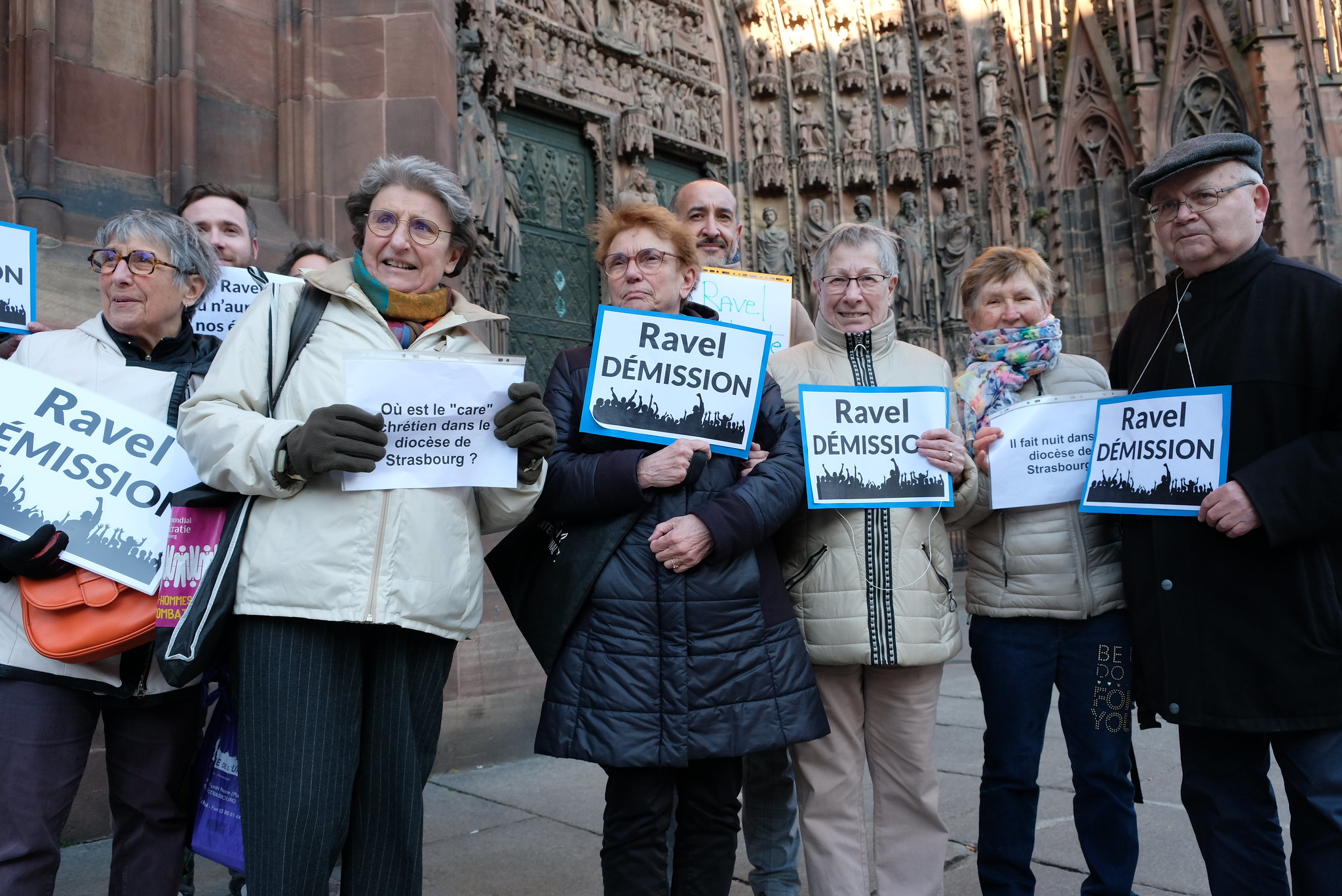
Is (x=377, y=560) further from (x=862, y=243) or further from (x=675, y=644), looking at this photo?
(x=862, y=243)

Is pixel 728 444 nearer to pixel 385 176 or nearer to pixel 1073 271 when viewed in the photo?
pixel 385 176

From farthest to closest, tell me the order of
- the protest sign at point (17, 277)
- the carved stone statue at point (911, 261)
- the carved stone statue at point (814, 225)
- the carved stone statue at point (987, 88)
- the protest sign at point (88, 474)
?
the carved stone statue at point (987, 88)
the carved stone statue at point (814, 225)
the carved stone statue at point (911, 261)
the protest sign at point (17, 277)
the protest sign at point (88, 474)

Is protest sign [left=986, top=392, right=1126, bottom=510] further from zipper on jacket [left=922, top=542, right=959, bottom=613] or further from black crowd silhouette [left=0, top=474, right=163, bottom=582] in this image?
black crowd silhouette [left=0, top=474, right=163, bottom=582]

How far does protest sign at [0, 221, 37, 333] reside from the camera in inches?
110

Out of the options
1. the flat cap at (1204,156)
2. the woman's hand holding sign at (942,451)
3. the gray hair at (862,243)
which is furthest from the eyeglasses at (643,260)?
the flat cap at (1204,156)

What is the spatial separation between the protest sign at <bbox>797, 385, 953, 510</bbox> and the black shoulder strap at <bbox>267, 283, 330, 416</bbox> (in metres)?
1.27

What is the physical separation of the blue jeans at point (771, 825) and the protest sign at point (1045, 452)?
3.48 ft

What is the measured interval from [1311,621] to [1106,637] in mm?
574

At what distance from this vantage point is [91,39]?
459cm

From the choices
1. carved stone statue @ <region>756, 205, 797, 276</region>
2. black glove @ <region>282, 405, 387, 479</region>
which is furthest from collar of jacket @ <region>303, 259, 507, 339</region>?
carved stone statue @ <region>756, 205, 797, 276</region>

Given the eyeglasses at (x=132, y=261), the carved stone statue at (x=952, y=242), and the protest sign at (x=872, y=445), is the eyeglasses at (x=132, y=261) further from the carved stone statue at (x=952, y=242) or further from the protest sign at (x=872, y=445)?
the carved stone statue at (x=952, y=242)

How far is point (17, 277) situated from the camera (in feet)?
9.29

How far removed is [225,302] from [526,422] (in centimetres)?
158

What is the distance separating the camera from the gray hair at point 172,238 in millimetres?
2365
